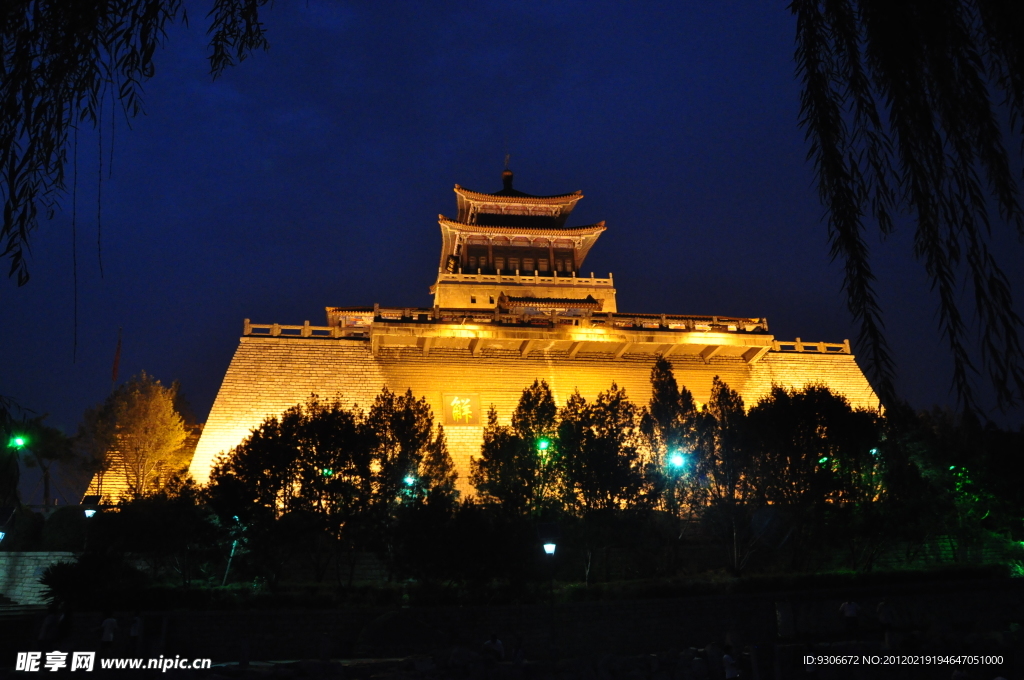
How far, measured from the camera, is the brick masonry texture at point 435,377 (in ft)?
76.0

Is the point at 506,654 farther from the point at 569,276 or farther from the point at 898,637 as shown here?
the point at 569,276

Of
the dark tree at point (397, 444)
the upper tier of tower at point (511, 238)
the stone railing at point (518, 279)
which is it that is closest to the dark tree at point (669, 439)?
the dark tree at point (397, 444)

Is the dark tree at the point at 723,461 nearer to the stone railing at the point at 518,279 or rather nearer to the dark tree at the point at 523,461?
the dark tree at the point at 523,461

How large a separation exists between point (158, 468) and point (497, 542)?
46.4 ft

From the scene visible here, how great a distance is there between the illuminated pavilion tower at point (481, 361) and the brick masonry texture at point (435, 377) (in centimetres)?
3

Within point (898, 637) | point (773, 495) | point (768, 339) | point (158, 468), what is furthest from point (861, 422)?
point (158, 468)

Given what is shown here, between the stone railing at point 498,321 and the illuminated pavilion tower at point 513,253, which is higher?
the illuminated pavilion tower at point 513,253

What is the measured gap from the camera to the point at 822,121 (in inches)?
88.0

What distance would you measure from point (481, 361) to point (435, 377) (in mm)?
1634

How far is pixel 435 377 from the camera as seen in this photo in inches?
955

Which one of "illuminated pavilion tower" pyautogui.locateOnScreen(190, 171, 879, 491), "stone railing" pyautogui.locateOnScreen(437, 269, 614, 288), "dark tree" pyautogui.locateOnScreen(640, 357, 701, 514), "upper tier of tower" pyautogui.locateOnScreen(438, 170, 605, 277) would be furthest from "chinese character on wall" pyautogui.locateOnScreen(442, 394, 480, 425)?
"upper tier of tower" pyautogui.locateOnScreen(438, 170, 605, 277)

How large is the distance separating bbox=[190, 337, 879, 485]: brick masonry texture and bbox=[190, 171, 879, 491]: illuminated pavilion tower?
1.3 inches

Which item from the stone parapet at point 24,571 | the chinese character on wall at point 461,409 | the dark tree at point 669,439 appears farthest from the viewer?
Answer: the chinese character on wall at point 461,409

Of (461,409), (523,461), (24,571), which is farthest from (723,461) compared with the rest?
(24,571)
